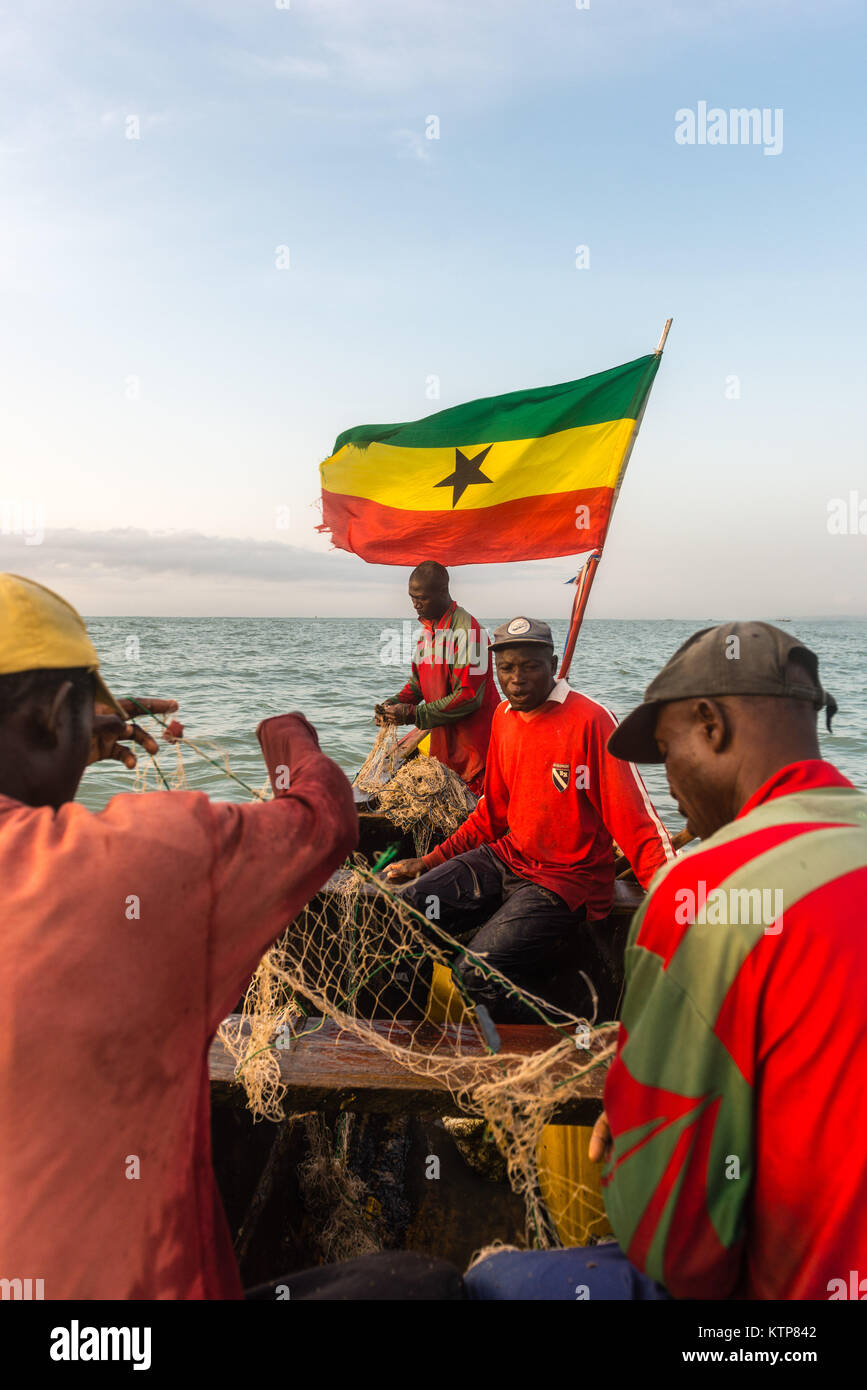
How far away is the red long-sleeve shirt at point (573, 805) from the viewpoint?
12.0 feet

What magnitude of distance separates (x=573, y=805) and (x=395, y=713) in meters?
2.71

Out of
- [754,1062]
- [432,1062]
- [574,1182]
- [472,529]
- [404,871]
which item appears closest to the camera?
[754,1062]

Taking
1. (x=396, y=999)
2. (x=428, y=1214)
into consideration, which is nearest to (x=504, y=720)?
(x=396, y=999)

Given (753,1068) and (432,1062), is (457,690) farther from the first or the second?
(753,1068)

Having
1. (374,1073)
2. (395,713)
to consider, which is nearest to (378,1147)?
(374,1073)

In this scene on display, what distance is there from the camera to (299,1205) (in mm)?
3297

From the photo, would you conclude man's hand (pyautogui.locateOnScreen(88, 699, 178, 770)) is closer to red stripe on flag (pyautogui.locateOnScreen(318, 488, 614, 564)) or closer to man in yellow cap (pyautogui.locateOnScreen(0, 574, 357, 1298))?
man in yellow cap (pyautogui.locateOnScreen(0, 574, 357, 1298))

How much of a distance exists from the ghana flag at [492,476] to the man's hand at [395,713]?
1284 mm

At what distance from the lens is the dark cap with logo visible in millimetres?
1768

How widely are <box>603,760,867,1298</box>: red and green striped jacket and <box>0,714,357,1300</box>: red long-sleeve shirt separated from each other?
0.78 meters

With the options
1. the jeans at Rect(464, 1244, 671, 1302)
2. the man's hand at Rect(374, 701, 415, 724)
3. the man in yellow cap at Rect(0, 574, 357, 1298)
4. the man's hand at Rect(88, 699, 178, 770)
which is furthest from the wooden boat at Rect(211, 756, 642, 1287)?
the man's hand at Rect(374, 701, 415, 724)

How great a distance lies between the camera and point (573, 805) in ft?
12.7

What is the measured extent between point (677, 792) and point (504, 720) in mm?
2342
